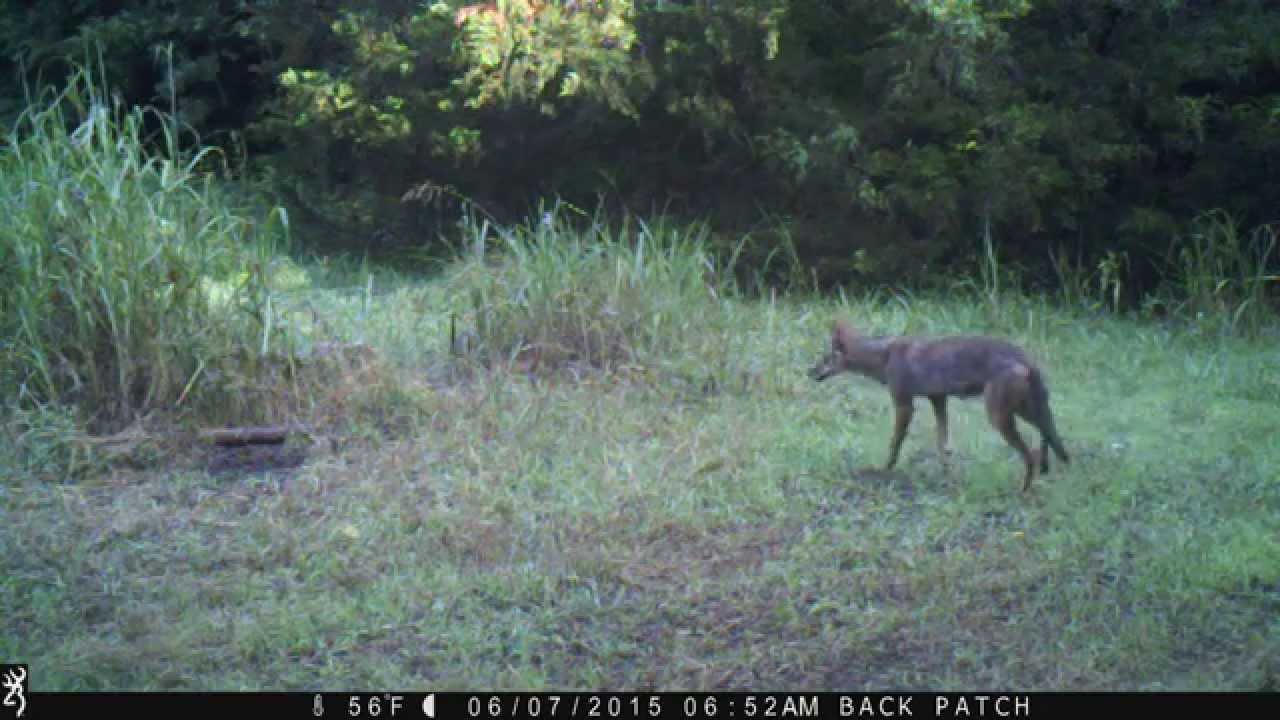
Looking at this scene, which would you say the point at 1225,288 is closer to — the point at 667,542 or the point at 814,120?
the point at 814,120

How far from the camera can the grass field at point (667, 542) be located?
4586 millimetres

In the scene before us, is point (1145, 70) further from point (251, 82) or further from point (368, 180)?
point (251, 82)

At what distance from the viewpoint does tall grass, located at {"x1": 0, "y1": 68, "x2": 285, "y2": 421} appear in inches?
265

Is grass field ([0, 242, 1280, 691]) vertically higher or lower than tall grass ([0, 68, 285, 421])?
lower

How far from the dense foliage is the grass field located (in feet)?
11.1

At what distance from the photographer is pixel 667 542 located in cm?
566

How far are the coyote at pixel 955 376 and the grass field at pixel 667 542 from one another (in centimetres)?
23

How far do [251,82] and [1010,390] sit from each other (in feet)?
35.7

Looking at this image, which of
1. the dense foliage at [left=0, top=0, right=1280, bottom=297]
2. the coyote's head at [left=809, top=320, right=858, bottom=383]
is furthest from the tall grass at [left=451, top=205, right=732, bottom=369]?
the dense foliage at [left=0, top=0, right=1280, bottom=297]

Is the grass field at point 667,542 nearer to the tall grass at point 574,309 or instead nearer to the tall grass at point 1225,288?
the tall grass at point 574,309

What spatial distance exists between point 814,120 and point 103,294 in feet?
21.2
